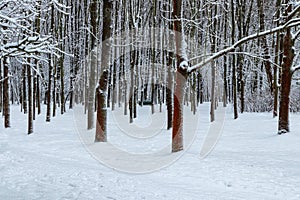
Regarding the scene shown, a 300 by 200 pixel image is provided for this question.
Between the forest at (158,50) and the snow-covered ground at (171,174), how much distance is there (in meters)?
1.66

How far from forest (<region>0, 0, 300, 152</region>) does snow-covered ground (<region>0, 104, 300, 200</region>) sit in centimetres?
166

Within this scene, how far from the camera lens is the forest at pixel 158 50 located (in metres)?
9.53

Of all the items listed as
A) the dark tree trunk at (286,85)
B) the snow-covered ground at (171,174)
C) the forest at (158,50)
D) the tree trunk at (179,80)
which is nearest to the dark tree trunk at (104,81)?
the forest at (158,50)

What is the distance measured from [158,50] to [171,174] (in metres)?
23.0

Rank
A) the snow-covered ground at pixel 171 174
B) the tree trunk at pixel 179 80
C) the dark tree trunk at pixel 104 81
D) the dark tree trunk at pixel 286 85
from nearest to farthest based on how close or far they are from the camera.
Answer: the snow-covered ground at pixel 171 174
the tree trunk at pixel 179 80
the dark tree trunk at pixel 104 81
the dark tree trunk at pixel 286 85

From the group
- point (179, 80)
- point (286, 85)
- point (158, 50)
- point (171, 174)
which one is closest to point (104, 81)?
point (179, 80)

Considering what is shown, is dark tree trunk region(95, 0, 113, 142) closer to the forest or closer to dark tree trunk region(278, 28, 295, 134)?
the forest

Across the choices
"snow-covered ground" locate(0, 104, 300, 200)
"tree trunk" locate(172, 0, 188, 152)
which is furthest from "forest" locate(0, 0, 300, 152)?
"snow-covered ground" locate(0, 104, 300, 200)

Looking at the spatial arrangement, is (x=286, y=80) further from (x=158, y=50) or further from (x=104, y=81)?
(x=158, y=50)

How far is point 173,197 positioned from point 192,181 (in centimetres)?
182

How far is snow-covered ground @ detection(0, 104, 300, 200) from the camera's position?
20.7ft

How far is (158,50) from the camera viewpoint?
100 ft

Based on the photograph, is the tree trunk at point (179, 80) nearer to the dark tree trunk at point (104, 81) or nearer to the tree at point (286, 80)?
the dark tree trunk at point (104, 81)

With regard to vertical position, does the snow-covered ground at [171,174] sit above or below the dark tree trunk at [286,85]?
below
